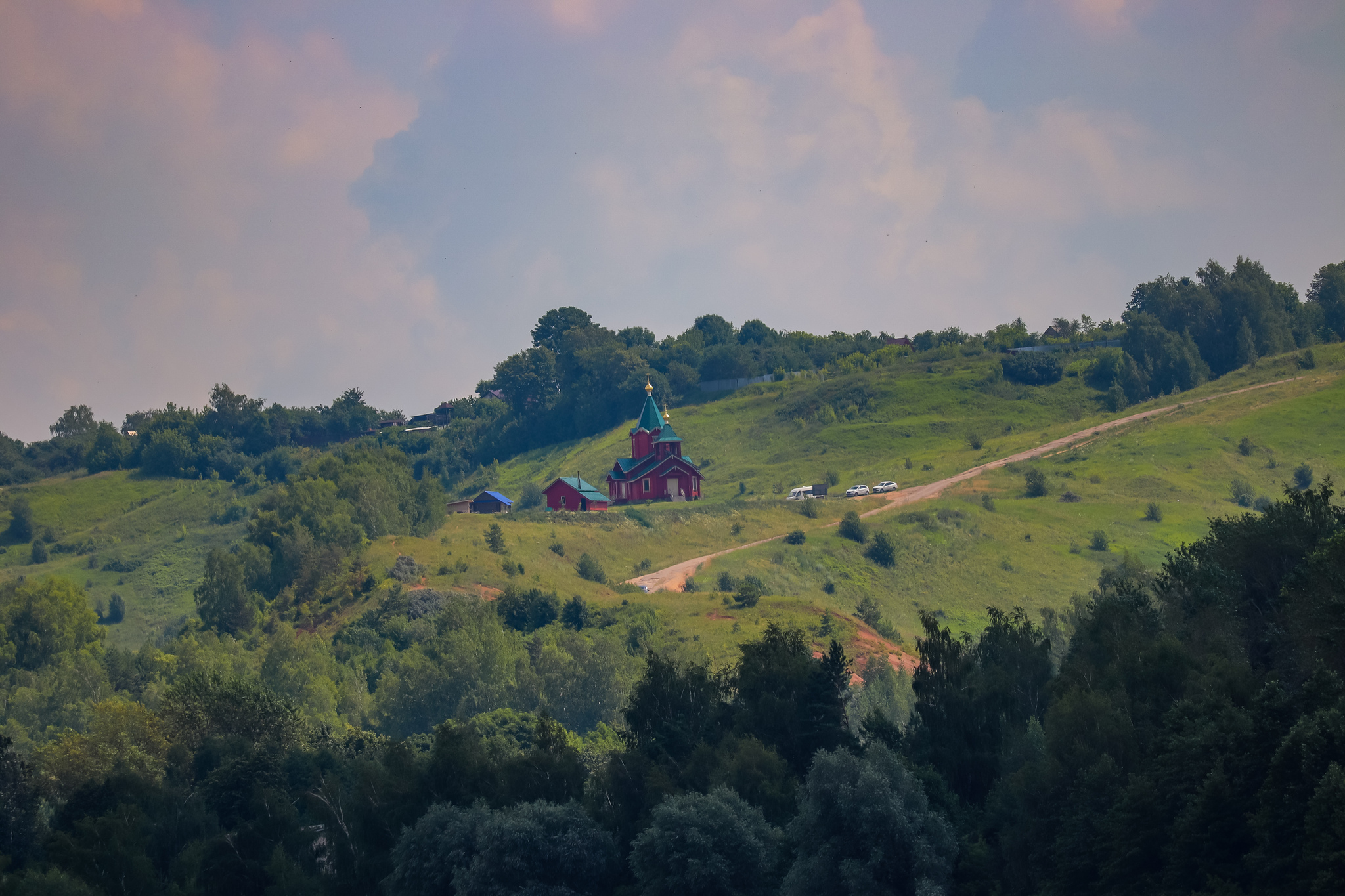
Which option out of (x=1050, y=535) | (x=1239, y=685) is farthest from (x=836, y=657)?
(x=1050, y=535)

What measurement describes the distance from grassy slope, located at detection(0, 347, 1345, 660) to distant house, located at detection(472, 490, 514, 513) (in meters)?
11.6

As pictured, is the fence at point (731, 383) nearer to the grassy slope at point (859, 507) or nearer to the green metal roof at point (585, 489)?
the grassy slope at point (859, 507)

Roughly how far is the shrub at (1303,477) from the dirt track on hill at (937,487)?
17.1 m

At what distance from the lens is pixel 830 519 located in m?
94.6

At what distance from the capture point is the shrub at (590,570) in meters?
83.2

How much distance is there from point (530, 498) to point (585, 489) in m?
16.7

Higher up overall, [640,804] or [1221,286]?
[1221,286]

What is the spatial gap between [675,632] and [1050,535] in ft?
103

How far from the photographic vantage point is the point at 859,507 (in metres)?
96.9

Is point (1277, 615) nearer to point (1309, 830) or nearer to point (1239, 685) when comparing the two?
point (1239, 685)

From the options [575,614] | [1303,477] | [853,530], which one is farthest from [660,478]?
[1303,477]

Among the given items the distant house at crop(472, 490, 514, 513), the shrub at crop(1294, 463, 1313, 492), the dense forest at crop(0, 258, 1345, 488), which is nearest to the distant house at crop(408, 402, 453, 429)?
the dense forest at crop(0, 258, 1345, 488)

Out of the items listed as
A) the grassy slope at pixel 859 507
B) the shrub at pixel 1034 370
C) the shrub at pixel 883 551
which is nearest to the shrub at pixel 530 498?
the grassy slope at pixel 859 507

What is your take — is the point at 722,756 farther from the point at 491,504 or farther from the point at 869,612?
the point at 491,504
